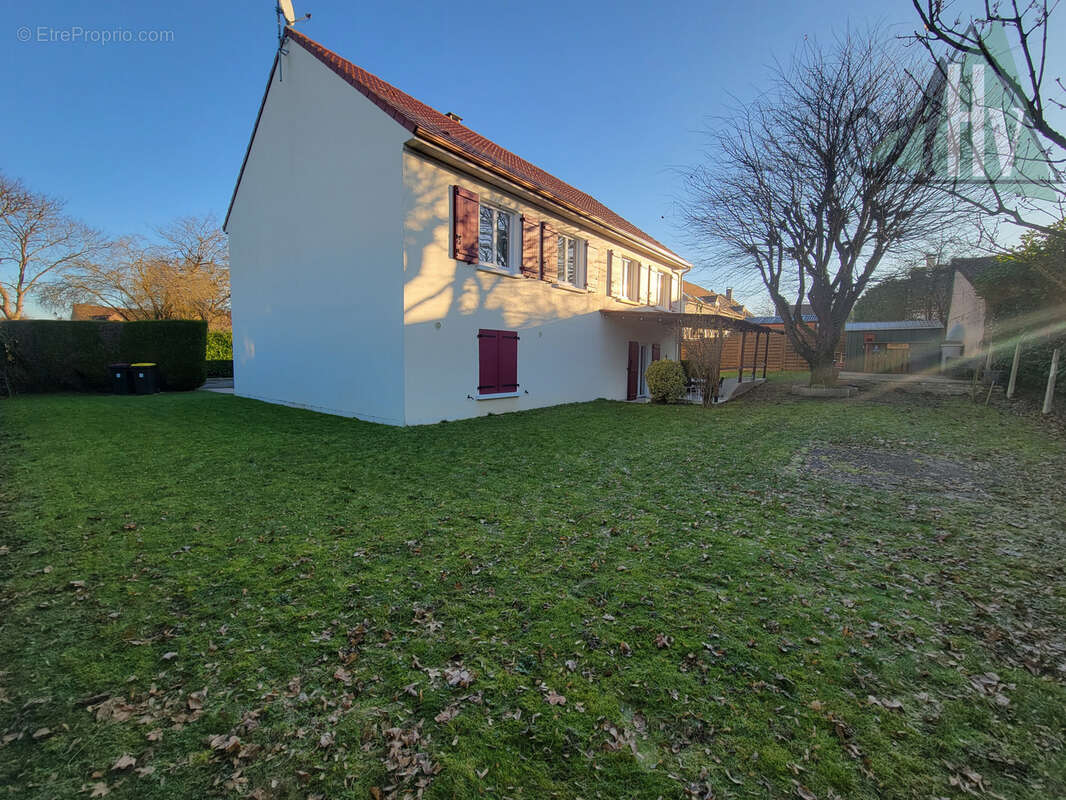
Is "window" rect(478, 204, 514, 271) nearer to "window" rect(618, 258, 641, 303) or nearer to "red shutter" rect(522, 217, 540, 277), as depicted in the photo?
"red shutter" rect(522, 217, 540, 277)

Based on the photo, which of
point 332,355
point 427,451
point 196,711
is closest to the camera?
point 196,711

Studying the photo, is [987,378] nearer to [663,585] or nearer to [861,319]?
[663,585]

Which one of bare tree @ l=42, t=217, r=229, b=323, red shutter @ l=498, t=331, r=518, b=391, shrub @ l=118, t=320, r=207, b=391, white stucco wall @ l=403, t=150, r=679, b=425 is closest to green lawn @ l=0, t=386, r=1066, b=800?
white stucco wall @ l=403, t=150, r=679, b=425

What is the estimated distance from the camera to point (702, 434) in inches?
364

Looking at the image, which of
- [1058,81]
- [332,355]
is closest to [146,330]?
[332,355]

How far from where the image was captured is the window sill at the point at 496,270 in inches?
403

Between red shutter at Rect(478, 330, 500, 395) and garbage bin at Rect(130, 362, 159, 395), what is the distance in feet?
36.6

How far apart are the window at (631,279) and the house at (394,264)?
2.03 m

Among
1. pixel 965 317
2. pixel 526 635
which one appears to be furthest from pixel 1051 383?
pixel 965 317

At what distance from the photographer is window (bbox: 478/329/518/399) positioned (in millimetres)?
10523

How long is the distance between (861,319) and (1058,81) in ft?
165

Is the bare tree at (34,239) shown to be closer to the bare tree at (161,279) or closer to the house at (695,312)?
the bare tree at (161,279)

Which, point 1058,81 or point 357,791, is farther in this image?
point 1058,81

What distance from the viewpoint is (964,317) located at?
24125 mm
